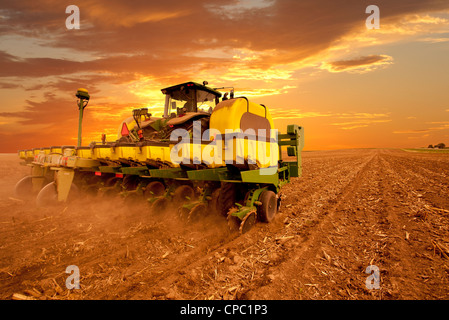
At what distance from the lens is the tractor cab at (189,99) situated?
268 inches

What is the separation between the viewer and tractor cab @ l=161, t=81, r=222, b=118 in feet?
22.3

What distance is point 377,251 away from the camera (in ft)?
→ 12.6

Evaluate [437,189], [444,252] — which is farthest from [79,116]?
[437,189]

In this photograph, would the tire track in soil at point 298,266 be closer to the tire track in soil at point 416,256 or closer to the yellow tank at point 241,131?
the tire track in soil at point 416,256

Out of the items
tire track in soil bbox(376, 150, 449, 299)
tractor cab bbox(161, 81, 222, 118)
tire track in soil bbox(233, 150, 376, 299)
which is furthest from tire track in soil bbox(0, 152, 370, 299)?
tractor cab bbox(161, 81, 222, 118)

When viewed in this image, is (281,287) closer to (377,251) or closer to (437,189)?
(377,251)

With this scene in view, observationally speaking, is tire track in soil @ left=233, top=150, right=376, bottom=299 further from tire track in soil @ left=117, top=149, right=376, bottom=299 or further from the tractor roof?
the tractor roof

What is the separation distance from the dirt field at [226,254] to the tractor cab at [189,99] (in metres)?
2.96

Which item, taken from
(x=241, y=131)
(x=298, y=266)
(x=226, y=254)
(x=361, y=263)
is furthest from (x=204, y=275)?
(x=241, y=131)

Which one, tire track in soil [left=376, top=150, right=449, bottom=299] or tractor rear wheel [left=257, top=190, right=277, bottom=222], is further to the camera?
tractor rear wheel [left=257, top=190, right=277, bottom=222]

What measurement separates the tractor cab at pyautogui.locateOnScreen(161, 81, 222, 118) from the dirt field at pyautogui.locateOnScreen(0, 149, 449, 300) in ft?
9.73

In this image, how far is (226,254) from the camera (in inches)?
148

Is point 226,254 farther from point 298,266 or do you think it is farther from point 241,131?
point 241,131
